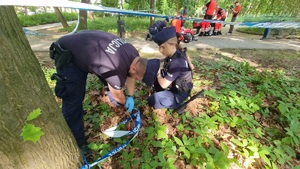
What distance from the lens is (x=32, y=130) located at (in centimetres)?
116

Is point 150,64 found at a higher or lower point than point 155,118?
higher

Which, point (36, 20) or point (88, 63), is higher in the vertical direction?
point (88, 63)

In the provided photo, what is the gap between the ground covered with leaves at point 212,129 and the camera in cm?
203

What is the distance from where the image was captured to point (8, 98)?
1.05 metres

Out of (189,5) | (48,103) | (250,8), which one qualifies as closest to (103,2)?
(189,5)

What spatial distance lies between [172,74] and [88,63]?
1.16 m

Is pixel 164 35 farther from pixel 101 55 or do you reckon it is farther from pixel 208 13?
pixel 208 13

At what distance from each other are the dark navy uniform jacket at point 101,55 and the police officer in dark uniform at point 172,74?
60 centimetres

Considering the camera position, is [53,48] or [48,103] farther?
[53,48]

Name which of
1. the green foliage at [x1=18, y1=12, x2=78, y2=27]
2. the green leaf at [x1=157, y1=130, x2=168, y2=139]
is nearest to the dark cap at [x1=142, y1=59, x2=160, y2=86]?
the green leaf at [x1=157, y1=130, x2=168, y2=139]

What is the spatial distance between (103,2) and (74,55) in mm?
17252

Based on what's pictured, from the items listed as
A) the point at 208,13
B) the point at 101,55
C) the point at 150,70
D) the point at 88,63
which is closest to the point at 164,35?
the point at 150,70

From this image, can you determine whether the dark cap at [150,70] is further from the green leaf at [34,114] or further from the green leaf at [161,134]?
the green leaf at [34,114]

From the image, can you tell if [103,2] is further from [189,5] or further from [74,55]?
[74,55]
